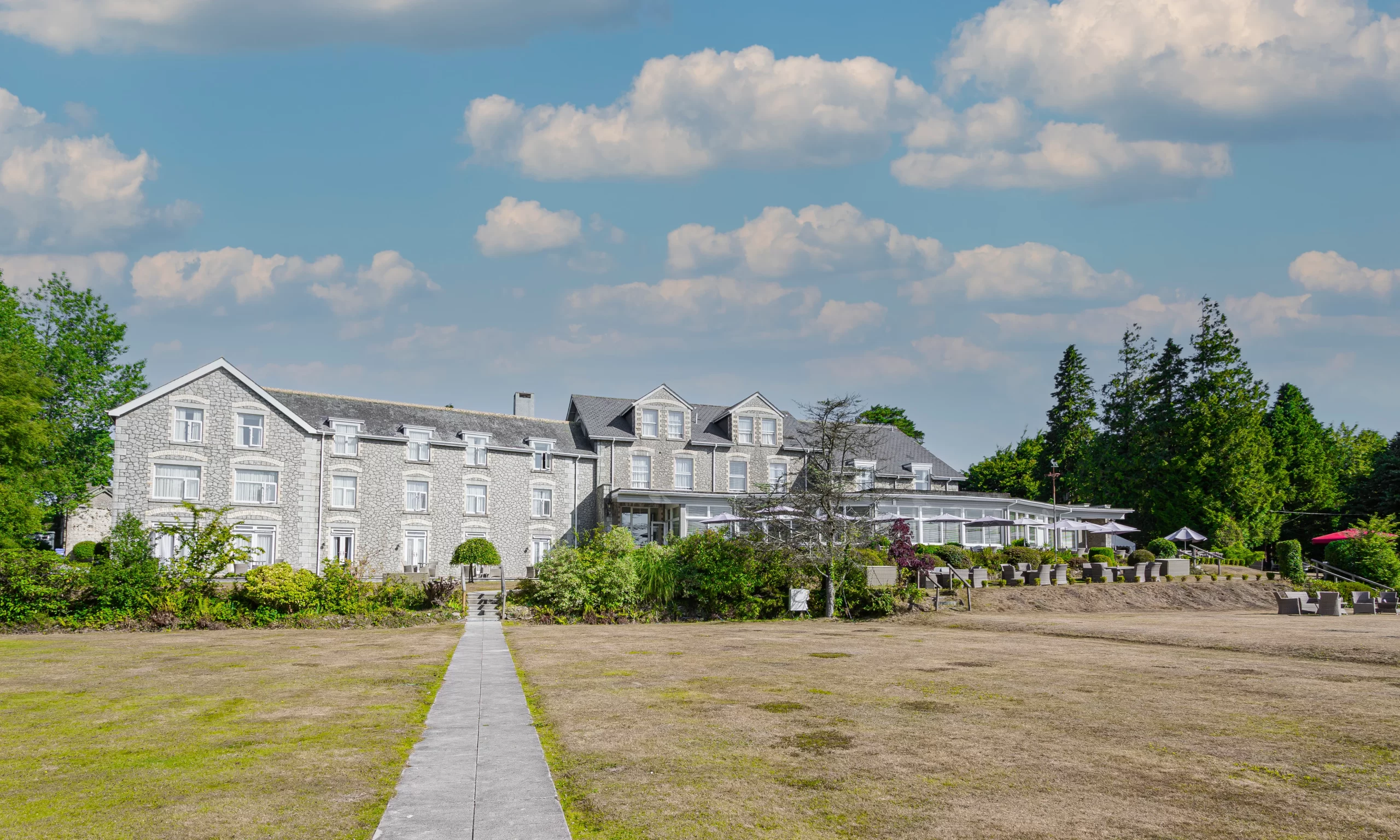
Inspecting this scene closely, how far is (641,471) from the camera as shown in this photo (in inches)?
2013

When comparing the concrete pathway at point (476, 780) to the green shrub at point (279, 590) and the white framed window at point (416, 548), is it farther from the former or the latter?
the white framed window at point (416, 548)

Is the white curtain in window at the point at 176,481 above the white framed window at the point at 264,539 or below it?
above

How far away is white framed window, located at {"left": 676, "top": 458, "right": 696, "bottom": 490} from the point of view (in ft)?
169

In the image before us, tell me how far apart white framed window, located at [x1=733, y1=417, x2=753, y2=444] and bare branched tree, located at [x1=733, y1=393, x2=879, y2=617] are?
2093cm

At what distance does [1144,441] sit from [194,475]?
5613cm

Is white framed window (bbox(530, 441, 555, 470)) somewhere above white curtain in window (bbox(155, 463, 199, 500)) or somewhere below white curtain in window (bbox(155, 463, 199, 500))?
above

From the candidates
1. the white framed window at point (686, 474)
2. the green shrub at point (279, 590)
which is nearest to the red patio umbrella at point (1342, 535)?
the white framed window at point (686, 474)

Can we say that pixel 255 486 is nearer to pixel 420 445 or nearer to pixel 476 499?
pixel 420 445

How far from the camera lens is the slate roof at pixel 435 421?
147 ft

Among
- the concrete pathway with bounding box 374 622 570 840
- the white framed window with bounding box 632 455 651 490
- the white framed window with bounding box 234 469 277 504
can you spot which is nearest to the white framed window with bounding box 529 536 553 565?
the white framed window with bounding box 632 455 651 490

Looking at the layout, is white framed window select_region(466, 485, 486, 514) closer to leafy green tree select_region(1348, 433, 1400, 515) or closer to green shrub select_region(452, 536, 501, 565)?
green shrub select_region(452, 536, 501, 565)

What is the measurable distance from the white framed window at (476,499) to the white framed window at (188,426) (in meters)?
12.3

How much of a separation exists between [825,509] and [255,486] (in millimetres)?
25965

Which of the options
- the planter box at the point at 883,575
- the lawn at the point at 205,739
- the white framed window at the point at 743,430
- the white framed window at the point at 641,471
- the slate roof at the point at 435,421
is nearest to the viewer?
the lawn at the point at 205,739
